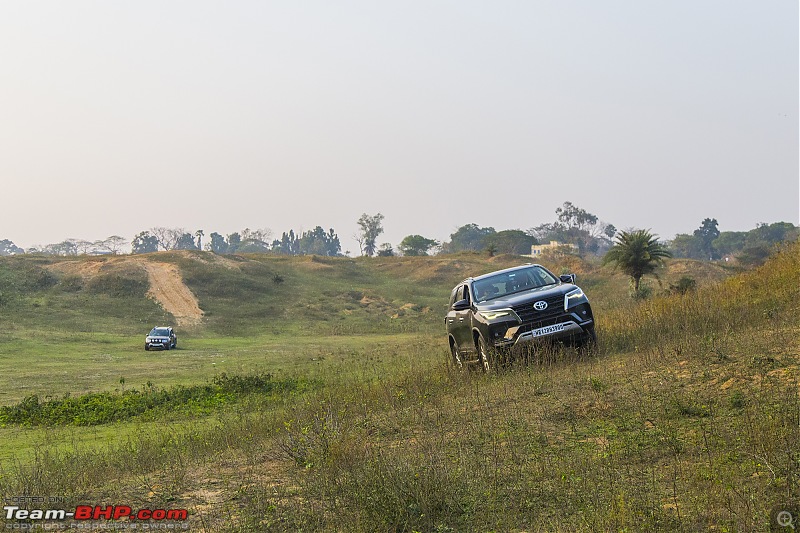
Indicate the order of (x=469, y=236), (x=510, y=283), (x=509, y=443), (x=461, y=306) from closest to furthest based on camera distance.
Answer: (x=509, y=443)
(x=461, y=306)
(x=510, y=283)
(x=469, y=236)

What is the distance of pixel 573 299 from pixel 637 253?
30429 millimetres

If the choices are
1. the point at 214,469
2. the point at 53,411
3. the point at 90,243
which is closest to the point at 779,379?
the point at 214,469

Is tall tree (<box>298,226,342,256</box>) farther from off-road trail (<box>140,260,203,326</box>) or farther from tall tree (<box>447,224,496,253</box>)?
off-road trail (<box>140,260,203,326</box>)

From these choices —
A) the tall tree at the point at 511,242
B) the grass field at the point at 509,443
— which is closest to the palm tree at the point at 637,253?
the grass field at the point at 509,443

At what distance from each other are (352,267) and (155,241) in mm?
91705

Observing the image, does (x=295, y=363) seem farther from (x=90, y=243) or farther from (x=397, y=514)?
(x=90, y=243)

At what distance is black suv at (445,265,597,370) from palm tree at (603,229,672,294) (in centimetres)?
2889

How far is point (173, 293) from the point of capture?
62.7m

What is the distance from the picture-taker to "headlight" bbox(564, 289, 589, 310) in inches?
527

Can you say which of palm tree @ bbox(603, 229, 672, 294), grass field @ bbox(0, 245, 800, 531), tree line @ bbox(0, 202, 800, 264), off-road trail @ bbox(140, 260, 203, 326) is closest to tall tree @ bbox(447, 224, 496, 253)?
tree line @ bbox(0, 202, 800, 264)

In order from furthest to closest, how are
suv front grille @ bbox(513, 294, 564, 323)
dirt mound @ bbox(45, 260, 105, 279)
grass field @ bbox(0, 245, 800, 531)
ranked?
dirt mound @ bbox(45, 260, 105, 279), suv front grille @ bbox(513, 294, 564, 323), grass field @ bbox(0, 245, 800, 531)

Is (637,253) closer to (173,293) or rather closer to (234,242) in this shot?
(173,293)

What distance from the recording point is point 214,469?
8.43 metres

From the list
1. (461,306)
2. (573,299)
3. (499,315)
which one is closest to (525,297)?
(499,315)
